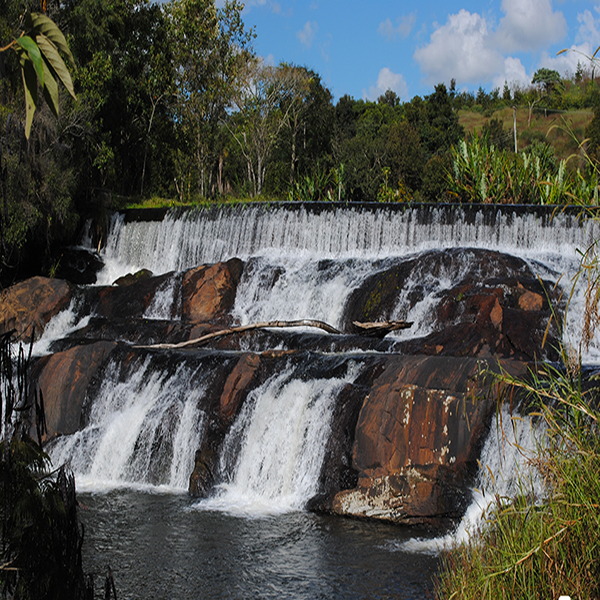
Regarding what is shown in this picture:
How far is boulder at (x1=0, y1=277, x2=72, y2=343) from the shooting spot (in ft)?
58.1

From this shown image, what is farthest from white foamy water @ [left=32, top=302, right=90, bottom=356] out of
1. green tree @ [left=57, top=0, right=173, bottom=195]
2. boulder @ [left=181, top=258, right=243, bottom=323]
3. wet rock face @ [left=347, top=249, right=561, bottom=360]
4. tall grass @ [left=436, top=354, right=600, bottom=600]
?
tall grass @ [left=436, top=354, right=600, bottom=600]

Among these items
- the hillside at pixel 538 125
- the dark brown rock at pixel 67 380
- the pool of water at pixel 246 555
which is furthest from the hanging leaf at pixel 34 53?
the hillside at pixel 538 125

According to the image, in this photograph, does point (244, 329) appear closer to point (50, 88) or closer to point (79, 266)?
point (79, 266)

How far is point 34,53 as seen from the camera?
1.76 m

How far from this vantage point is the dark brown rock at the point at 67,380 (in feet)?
40.2

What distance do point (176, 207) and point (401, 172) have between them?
17.4 meters

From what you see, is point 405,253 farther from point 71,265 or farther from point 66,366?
point 71,265

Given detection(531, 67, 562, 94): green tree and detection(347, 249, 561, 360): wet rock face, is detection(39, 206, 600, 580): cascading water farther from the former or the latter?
detection(531, 67, 562, 94): green tree

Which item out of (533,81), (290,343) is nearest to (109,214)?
(290,343)

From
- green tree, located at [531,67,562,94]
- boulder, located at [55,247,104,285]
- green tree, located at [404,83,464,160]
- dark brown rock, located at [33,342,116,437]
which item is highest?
green tree, located at [531,67,562,94]

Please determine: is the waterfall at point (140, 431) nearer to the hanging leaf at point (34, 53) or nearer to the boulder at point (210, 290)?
the boulder at point (210, 290)

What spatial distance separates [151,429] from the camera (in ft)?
37.0

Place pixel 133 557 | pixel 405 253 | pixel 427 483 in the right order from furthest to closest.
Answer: pixel 405 253 → pixel 427 483 → pixel 133 557

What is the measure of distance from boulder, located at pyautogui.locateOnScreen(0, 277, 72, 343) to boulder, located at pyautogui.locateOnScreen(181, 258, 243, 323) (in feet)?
10.8
